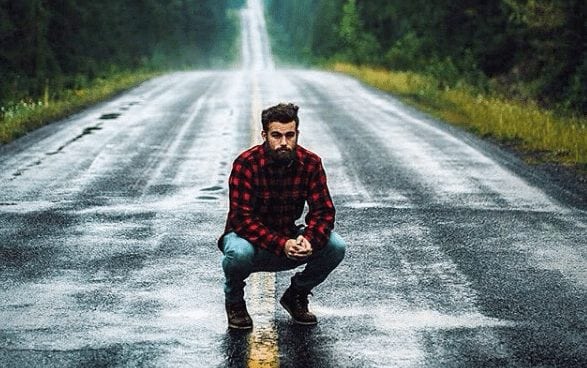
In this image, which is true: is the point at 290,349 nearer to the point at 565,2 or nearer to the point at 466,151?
the point at 466,151

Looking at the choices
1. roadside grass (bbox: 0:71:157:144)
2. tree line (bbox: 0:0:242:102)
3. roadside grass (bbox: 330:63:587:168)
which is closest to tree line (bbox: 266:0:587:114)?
roadside grass (bbox: 330:63:587:168)

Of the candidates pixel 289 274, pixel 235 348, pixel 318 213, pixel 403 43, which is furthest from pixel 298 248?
pixel 403 43

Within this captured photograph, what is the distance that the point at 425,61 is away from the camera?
43.1m

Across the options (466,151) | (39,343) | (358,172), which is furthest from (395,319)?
(466,151)

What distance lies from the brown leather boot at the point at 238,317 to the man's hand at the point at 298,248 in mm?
615

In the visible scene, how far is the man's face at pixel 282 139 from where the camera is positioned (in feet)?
20.8

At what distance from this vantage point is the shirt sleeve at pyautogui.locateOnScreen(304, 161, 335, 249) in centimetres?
646

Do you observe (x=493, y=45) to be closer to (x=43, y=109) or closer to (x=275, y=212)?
(x=43, y=109)

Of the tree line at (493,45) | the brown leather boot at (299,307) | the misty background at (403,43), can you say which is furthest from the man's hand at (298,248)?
the tree line at (493,45)

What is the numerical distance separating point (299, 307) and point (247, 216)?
2.67ft

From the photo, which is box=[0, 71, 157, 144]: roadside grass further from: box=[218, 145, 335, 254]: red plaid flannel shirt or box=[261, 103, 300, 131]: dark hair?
box=[261, 103, 300, 131]: dark hair

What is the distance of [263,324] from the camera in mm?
6895

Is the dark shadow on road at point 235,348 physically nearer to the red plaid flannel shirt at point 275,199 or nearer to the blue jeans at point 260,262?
the blue jeans at point 260,262

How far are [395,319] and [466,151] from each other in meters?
10.6
